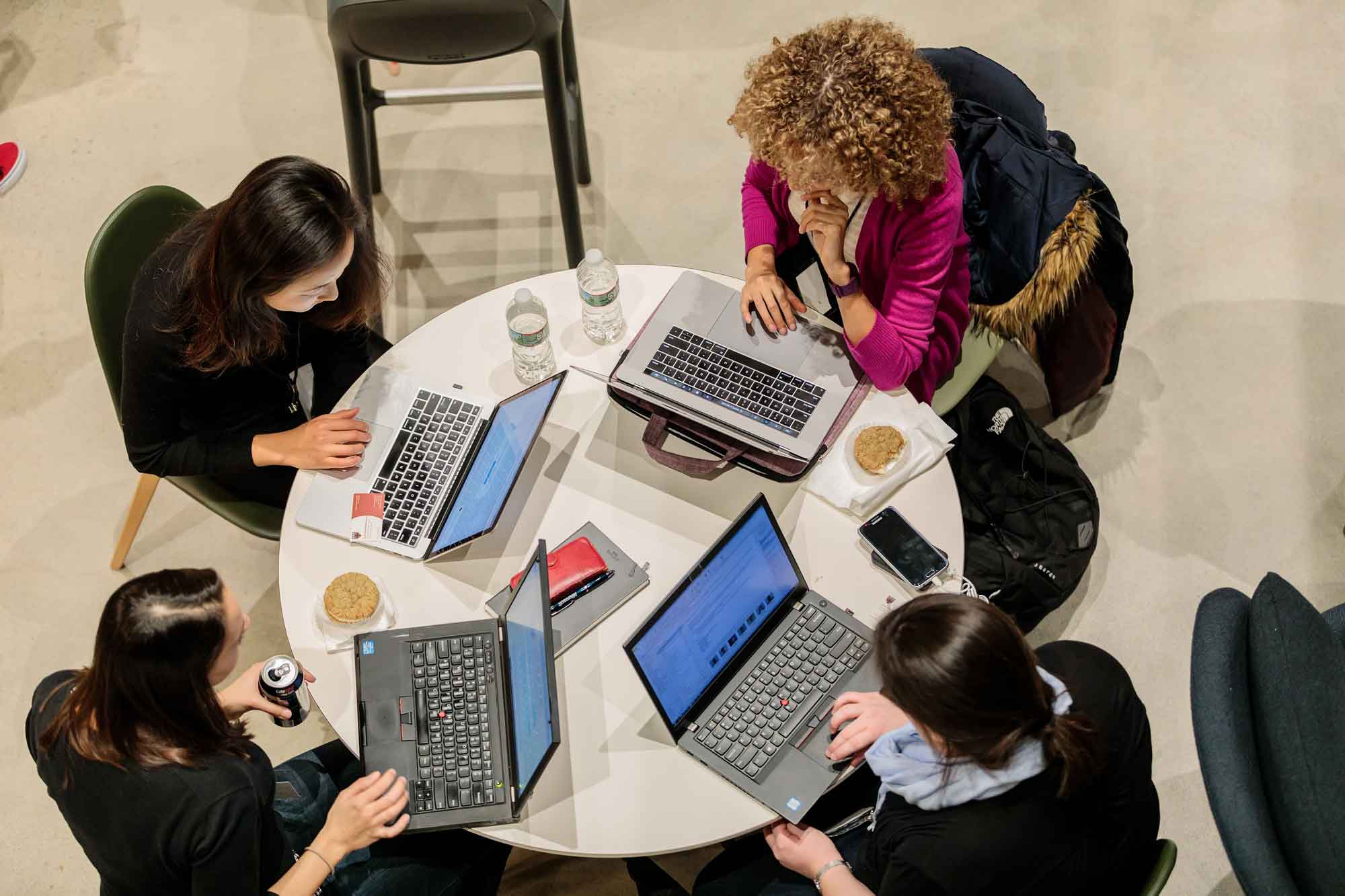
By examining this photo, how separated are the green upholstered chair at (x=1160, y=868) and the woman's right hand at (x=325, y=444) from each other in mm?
1476

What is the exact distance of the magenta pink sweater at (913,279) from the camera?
2070 millimetres

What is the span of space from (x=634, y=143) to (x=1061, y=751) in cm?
245

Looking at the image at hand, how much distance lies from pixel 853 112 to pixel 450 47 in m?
1.17

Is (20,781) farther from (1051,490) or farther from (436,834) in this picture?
(1051,490)

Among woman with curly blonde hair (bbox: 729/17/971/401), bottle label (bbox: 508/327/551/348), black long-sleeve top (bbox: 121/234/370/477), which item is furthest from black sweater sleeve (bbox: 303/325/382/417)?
woman with curly blonde hair (bbox: 729/17/971/401)

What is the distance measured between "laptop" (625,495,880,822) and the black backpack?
0.70 metres

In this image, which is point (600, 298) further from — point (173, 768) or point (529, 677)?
point (173, 768)

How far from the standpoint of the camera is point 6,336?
3.12 metres

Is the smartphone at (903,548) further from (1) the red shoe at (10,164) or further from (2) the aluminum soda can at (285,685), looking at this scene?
(1) the red shoe at (10,164)

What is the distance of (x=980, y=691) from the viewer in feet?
5.03

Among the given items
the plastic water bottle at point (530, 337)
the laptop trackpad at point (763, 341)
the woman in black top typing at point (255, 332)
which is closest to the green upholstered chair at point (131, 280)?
the woman in black top typing at point (255, 332)

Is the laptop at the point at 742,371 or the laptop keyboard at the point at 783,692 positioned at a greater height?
the laptop at the point at 742,371

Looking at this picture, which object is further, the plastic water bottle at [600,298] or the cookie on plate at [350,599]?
the plastic water bottle at [600,298]

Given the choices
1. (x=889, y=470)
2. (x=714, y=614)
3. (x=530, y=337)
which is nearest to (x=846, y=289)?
(x=889, y=470)
